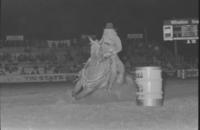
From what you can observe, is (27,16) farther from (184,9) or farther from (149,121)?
(149,121)

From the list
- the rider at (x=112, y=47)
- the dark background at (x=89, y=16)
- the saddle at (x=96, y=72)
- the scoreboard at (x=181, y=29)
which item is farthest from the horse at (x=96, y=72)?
the dark background at (x=89, y=16)

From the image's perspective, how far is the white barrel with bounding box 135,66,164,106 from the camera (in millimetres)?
13062

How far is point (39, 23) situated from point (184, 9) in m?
9.44

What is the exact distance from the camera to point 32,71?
1242 inches

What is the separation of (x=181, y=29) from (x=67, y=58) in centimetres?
813

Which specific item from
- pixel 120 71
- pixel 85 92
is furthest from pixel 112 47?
pixel 85 92

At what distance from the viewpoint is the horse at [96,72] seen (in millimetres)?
15414

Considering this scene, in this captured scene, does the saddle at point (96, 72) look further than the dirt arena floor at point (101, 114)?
Yes

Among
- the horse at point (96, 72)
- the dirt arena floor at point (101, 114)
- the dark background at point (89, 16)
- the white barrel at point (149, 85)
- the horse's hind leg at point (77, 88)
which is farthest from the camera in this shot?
the dark background at point (89, 16)

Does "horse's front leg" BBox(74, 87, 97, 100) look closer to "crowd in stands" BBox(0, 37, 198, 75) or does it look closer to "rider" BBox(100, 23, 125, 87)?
"rider" BBox(100, 23, 125, 87)

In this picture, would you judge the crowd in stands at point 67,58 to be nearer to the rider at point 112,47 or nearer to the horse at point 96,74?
the rider at point 112,47

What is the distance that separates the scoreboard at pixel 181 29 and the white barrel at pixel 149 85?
1691 centimetres

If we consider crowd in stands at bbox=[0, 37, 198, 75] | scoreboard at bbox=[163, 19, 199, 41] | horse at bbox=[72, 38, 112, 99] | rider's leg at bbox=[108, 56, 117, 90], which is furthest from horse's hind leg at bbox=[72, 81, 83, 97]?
crowd in stands at bbox=[0, 37, 198, 75]

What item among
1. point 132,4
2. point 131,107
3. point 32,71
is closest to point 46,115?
point 131,107
